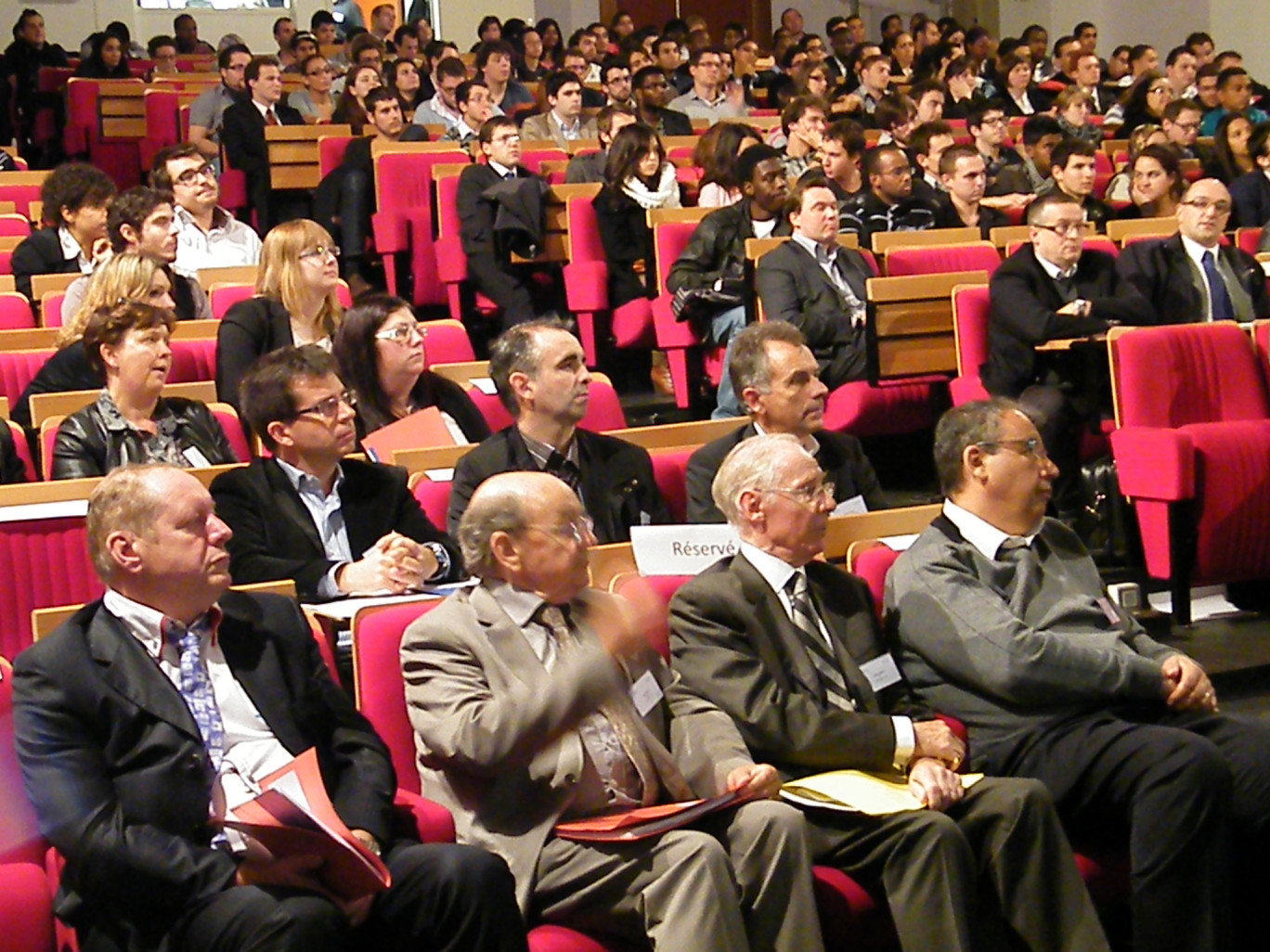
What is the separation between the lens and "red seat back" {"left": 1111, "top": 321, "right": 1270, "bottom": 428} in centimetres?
380

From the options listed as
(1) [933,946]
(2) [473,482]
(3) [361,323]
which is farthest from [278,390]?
(1) [933,946]

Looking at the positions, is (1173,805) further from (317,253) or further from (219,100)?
(219,100)

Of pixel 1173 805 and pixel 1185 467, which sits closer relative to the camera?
pixel 1173 805

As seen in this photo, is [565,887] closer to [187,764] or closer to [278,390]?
[187,764]

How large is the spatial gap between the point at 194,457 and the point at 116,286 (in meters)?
0.64

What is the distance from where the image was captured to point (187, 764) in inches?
77.9

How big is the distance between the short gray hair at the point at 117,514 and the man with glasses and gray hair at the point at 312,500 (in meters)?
0.59

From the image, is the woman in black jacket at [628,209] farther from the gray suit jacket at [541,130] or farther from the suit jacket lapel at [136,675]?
the suit jacket lapel at [136,675]

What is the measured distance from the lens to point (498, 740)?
6.56ft

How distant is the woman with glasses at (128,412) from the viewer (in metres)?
3.12

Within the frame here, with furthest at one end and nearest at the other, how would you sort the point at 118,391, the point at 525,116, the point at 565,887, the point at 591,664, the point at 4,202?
the point at 525,116 < the point at 4,202 < the point at 118,391 < the point at 565,887 < the point at 591,664

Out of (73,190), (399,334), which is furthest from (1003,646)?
(73,190)

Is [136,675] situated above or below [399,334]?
below

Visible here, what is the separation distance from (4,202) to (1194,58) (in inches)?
251
